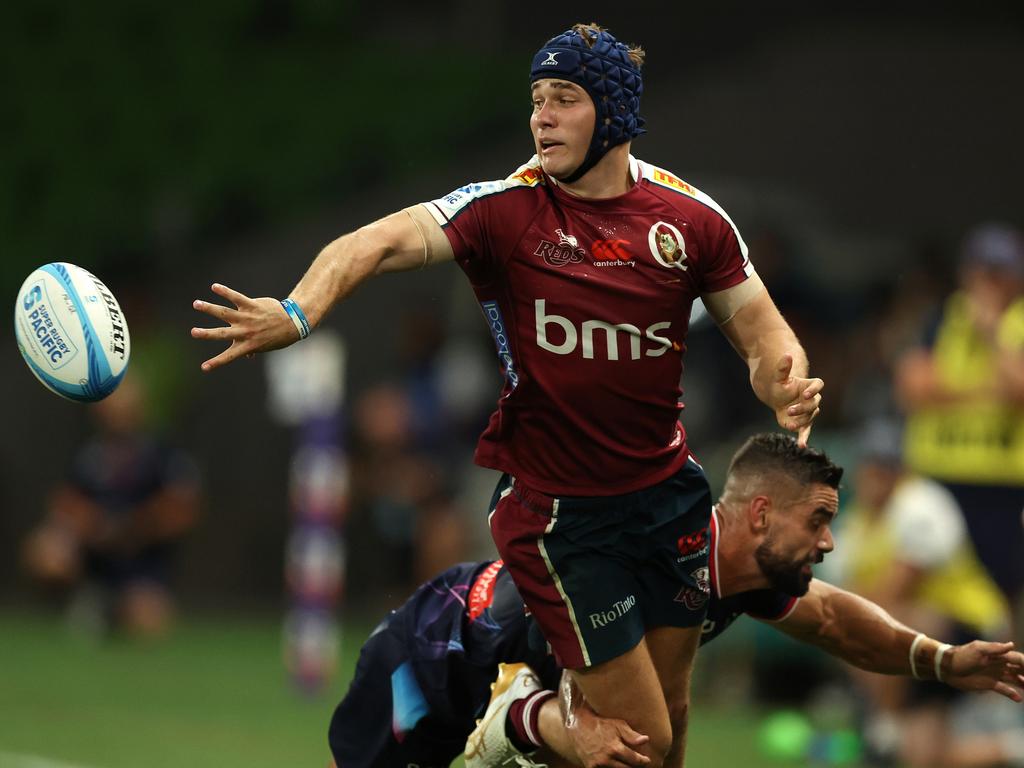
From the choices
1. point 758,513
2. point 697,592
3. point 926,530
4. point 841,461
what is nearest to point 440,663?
point 697,592

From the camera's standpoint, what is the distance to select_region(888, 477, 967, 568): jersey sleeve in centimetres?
929

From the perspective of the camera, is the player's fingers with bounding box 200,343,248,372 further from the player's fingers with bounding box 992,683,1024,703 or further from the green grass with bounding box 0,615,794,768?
the green grass with bounding box 0,615,794,768

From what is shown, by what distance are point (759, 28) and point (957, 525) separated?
8934mm

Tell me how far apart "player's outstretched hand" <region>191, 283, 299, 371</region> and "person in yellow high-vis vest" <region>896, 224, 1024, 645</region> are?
494 centimetres

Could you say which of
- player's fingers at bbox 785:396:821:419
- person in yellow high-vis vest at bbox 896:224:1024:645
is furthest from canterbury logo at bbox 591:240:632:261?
person in yellow high-vis vest at bbox 896:224:1024:645

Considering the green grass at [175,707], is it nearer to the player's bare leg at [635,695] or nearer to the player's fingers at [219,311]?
the player's bare leg at [635,695]

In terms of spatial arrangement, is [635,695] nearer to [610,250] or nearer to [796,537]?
[796,537]

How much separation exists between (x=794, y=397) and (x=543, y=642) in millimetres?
1348

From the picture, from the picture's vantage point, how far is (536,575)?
19.9 ft

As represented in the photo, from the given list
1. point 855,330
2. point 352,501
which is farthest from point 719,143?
point 352,501

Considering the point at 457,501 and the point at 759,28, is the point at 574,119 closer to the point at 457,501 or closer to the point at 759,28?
the point at 457,501

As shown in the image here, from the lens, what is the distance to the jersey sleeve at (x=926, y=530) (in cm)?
929

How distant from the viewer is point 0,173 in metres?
16.3

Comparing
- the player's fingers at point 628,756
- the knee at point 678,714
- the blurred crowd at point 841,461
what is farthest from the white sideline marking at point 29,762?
the player's fingers at point 628,756
